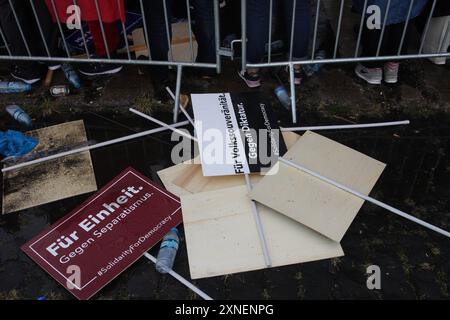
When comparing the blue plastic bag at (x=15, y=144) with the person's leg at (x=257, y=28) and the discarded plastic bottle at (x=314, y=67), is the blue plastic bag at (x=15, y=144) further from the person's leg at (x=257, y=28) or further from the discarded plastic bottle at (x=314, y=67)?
the discarded plastic bottle at (x=314, y=67)

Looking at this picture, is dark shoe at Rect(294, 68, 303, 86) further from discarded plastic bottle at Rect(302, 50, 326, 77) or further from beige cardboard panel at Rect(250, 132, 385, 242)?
beige cardboard panel at Rect(250, 132, 385, 242)

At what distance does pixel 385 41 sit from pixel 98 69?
255 cm

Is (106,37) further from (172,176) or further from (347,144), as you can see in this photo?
(347,144)

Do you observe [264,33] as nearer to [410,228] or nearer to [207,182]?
[207,182]

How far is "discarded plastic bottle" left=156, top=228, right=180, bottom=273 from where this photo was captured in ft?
8.18

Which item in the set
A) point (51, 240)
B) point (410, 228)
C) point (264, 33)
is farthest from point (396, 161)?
point (51, 240)

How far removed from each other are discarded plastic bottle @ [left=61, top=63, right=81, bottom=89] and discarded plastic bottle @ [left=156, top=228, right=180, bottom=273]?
1906 millimetres

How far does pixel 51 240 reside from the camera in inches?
104

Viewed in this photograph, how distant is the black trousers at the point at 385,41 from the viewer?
11.6ft

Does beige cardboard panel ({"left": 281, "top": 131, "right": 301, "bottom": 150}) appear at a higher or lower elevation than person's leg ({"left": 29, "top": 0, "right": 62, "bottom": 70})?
lower

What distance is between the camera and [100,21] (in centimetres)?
334

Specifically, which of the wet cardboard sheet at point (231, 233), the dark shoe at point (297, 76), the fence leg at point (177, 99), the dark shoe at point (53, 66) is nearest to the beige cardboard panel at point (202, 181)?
the wet cardboard sheet at point (231, 233)

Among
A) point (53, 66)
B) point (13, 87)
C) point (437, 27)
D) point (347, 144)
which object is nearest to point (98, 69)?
point (53, 66)

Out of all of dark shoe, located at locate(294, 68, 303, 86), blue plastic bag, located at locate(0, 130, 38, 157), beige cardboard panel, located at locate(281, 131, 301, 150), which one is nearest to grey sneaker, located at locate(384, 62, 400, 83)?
dark shoe, located at locate(294, 68, 303, 86)
